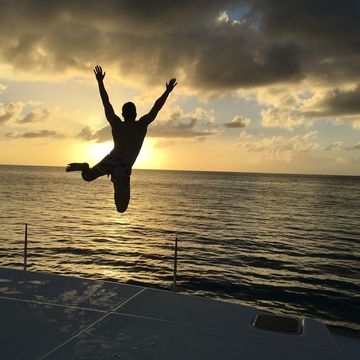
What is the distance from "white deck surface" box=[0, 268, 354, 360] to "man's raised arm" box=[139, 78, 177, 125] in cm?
231

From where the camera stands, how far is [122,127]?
554 cm

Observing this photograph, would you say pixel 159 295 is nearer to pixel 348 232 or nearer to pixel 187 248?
pixel 187 248

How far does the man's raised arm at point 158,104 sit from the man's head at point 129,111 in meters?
0.14

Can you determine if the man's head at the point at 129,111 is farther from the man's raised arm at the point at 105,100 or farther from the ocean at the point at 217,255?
the ocean at the point at 217,255

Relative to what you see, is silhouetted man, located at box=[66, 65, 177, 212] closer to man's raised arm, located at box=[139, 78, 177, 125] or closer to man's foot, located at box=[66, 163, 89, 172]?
man's raised arm, located at box=[139, 78, 177, 125]

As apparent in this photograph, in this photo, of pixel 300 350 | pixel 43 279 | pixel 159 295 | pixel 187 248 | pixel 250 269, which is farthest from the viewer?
pixel 187 248

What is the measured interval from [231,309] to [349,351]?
1129mm

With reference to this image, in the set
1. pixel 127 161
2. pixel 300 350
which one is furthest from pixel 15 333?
pixel 127 161

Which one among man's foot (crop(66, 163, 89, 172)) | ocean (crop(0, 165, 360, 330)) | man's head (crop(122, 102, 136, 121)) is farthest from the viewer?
ocean (crop(0, 165, 360, 330))

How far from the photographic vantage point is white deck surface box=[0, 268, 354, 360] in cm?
317

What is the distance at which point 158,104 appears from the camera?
579cm

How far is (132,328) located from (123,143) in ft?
8.85

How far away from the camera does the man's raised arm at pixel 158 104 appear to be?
224 inches

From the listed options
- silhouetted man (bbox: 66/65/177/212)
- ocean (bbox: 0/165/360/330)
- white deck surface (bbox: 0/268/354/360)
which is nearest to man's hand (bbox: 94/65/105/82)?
silhouetted man (bbox: 66/65/177/212)
